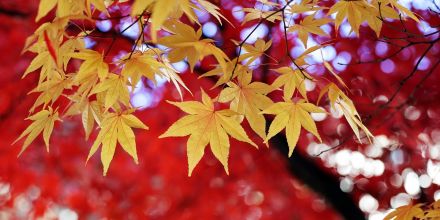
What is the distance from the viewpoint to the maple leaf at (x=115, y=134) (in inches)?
34.7

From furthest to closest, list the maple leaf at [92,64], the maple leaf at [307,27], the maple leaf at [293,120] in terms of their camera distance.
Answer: the maple leaf at [307,27]
the maple leaf at [293,120]
the maple leaf at [92,64]

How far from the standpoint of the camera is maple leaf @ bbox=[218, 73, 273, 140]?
89cm

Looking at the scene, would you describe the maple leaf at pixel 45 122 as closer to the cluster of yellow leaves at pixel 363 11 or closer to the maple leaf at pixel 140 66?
the maple leaf at pixel 140 66

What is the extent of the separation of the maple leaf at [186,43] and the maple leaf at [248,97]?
11cm

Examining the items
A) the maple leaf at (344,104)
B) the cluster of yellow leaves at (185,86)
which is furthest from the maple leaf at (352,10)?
the maple leaf at (344,104)

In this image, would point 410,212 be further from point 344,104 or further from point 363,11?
point 363,11

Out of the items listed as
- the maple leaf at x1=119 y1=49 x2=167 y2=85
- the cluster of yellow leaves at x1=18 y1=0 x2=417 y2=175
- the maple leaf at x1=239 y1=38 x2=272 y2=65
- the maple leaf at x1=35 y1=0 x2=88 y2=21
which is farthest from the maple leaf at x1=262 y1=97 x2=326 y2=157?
the maple leaf at x1=35 y1=0 x2=88 y2=21

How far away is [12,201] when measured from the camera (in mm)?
3398

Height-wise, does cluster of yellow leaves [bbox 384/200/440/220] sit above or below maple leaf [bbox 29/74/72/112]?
below

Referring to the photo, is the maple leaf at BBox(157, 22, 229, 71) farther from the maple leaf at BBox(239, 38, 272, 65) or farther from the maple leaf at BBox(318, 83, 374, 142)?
the maple leaf at BBox(318, 83, 374, 142)

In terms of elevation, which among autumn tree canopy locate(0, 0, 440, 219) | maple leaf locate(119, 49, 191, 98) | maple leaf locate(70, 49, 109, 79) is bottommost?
autumn tree canopy locate(0, 0, 440, 219)

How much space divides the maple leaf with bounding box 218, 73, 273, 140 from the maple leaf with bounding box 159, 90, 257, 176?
2.6 inches

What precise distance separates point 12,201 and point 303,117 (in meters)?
3.07

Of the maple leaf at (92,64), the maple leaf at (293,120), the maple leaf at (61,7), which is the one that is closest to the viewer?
the maple leaf at (61,7)
